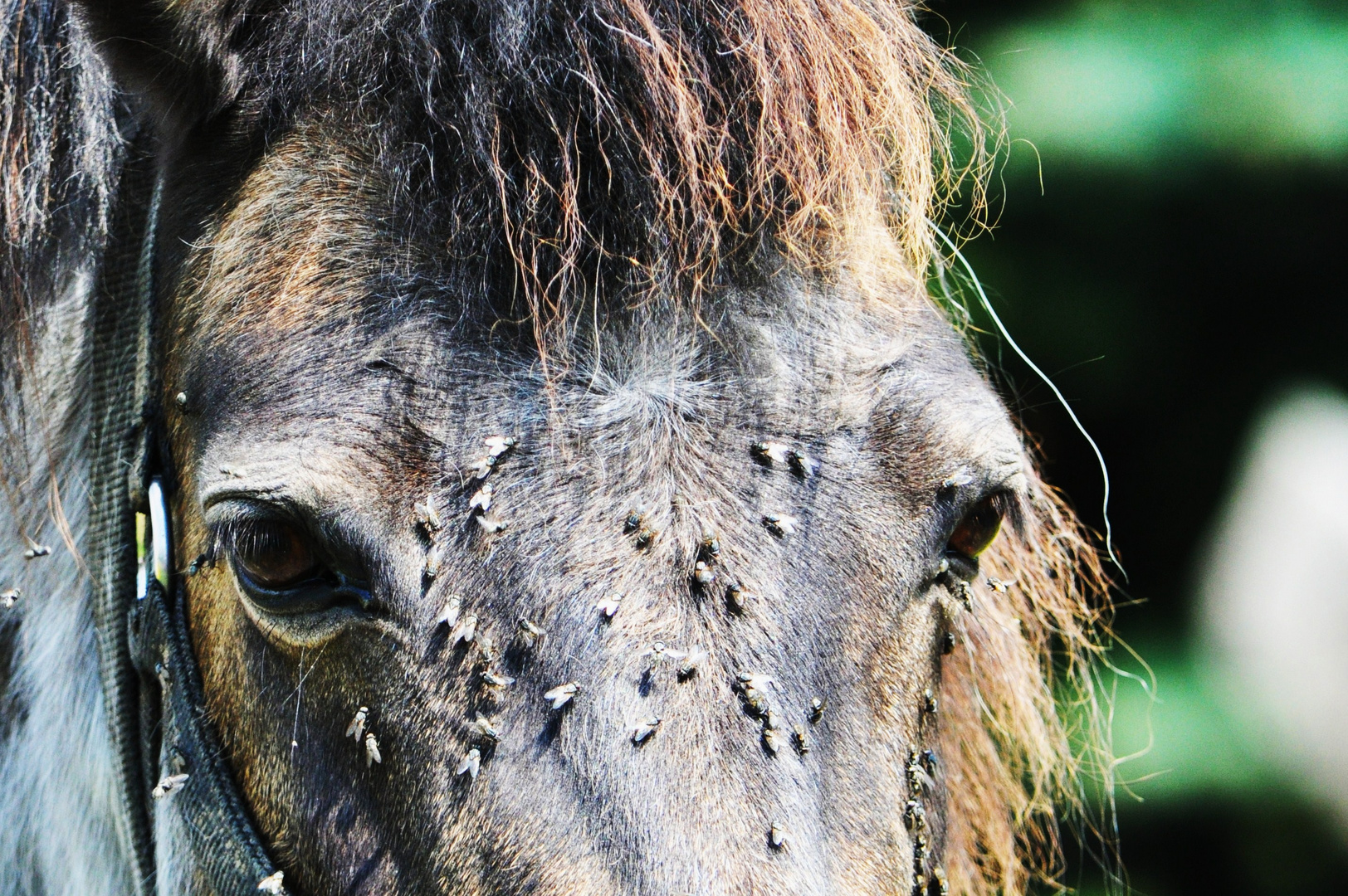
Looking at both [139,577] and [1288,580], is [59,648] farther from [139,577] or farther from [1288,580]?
[1288,580]

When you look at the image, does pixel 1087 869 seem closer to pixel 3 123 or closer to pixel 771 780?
pixel 771 780

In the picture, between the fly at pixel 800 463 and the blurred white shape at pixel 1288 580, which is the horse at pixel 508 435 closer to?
the fly at pixel 800 463

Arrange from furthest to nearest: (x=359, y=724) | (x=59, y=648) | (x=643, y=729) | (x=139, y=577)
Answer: (x=59, y=648) < (x=139, y=577) < (x=359, y=724) < (x=643, y=729)

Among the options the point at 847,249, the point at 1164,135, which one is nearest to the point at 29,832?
the point at 847,249

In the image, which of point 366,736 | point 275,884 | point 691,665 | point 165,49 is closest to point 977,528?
point 691,665

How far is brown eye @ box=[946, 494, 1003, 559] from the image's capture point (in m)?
1.30

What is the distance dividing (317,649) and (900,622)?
2.11 feet

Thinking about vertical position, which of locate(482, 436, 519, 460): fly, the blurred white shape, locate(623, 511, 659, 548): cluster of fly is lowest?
the blurred white shape

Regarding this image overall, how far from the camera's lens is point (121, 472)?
1395 mm

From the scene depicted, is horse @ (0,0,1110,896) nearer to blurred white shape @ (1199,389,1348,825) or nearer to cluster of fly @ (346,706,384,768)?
cluster of fly @ (346,706,384,768)

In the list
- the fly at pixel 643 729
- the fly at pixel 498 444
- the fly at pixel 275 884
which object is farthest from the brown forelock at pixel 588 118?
the fly at pixel 275 884

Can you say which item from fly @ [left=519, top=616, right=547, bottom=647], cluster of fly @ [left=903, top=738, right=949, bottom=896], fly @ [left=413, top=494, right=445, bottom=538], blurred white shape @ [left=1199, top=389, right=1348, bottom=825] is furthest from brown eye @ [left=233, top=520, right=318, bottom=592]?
blurred white shape @ [left=1199, top=389, right=1348, bottom=825]

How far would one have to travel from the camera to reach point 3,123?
1356mm

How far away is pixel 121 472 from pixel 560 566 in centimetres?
71
